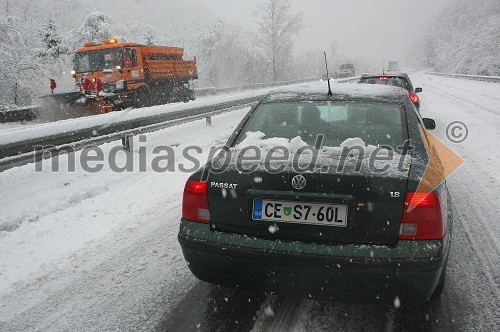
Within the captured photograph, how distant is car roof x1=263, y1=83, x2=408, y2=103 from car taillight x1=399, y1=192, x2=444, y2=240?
122 cm

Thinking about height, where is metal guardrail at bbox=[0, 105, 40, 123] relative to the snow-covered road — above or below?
above

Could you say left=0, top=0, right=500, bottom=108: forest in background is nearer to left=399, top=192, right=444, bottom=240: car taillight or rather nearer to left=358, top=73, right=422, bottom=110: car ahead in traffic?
left=358, top=73, right=422, bottom=110: car ahead in traffic

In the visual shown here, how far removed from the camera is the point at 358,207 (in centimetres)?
215

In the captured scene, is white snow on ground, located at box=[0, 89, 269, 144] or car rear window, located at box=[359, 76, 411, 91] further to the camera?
car rear window, located at box=[359, 76, 411, 91]

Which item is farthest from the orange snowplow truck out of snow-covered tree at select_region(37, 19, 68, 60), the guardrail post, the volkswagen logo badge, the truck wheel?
snow-covered tree at select_region(37, 19, 68, 60)

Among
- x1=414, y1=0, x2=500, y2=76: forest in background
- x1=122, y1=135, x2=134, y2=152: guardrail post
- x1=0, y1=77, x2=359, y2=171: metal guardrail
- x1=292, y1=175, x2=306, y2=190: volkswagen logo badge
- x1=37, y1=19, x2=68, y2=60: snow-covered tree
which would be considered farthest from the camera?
x1=414, y1=0, x2=500, y2=76: forest in background

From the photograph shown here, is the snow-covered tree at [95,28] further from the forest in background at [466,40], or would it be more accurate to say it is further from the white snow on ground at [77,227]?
the forest in background at [466,40]

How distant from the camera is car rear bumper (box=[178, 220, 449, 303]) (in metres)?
2.10

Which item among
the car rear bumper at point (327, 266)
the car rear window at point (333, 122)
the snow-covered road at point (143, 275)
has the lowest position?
the snow-covered road at point (143, 275)

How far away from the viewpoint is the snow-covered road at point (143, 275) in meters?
2.50

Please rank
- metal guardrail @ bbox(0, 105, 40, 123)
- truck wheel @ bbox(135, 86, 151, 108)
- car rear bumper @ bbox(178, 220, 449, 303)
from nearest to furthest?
Answer: 1. car rear bumper @ bbox(178, 220, 449, 303)
2. metal guardrail @ bbox(0, 105, 40, 123)
3. truck wheel @ bbox(135, 86, 151, 108)

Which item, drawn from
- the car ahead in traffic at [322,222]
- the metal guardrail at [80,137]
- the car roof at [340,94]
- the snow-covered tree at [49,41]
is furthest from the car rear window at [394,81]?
the snow-covered tree at [49,41]

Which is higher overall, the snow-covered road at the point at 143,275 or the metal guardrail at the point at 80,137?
the metal guardrail at the point at 80,137

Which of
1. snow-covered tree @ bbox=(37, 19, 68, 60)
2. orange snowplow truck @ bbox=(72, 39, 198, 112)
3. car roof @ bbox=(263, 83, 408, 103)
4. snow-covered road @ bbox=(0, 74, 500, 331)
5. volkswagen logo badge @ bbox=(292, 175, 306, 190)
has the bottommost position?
snow-covered road @ bbox=(0, 74, 500, 331)
